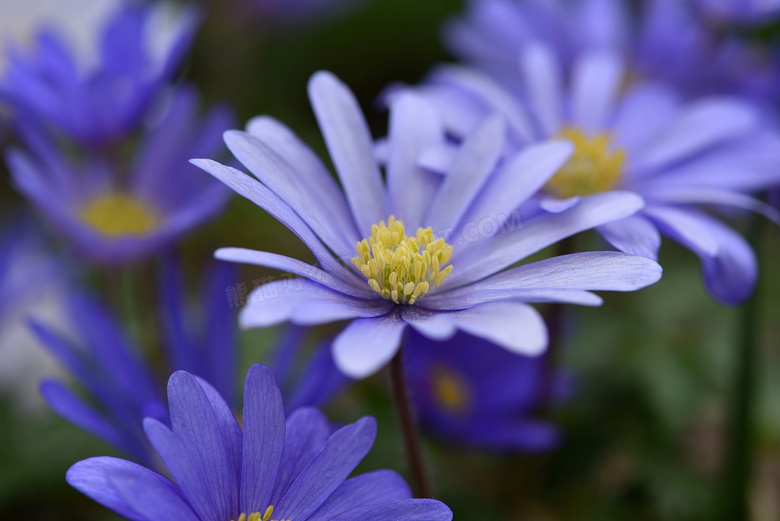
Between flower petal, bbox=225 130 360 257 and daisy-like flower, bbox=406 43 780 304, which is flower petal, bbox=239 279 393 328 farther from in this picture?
daisy-like flower, bbox=406 43 780 304

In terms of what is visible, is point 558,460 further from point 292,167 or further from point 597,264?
point 292,167

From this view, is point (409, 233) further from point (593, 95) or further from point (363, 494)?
point (593, 95)

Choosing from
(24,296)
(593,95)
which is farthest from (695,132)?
(24,296)

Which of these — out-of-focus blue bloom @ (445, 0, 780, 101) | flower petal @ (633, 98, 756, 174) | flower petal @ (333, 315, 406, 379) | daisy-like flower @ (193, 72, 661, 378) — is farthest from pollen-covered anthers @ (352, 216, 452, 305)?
out-of-focus blue bloom @ (445, 0, 780, 101)

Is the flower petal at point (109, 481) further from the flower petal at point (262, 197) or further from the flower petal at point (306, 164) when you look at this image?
the flower petal at point (306, 164)

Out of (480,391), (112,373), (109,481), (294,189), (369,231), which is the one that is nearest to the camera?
(109,481)

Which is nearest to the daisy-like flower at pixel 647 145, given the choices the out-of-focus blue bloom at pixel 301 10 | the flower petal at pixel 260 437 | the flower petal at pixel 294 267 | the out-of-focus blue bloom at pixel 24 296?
the flower petal at pixel 294 267
